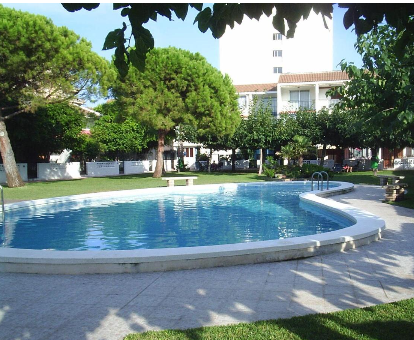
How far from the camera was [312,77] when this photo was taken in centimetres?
4275

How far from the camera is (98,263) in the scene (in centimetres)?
544

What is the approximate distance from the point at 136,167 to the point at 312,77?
21007 mm

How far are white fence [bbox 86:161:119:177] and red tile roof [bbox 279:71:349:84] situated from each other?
20447 millimetres

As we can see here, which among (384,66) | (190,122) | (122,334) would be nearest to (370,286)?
(122,334)

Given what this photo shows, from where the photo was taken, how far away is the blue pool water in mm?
8836

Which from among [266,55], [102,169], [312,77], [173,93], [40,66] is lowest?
[102,169]

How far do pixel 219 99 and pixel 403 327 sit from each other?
25.3 metres

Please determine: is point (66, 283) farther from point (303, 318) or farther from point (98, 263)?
point (303, 318)

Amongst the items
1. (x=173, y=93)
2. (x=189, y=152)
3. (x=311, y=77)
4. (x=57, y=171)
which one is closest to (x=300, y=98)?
(x=311, y=77)

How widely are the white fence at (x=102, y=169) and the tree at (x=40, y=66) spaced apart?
1208cm

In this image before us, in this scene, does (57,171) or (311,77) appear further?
(311,77)

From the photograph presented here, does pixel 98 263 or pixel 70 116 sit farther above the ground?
pixel 70 116

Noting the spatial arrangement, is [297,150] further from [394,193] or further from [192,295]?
[192,295]

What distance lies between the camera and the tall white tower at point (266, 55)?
53656 mm
